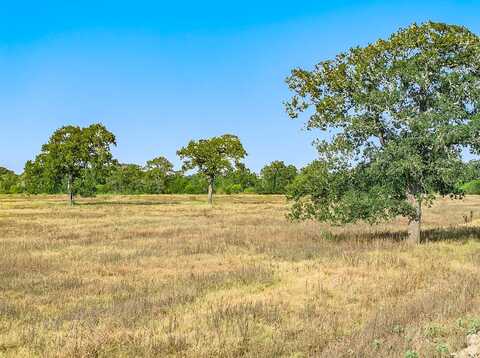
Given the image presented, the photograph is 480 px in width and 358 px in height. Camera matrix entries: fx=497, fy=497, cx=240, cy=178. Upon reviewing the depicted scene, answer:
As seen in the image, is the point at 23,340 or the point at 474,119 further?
the point at 474,119

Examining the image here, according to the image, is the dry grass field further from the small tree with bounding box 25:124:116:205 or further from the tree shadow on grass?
the small tree with bounding box 25:124:116:205

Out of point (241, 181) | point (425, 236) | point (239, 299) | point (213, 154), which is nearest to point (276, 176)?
point (241, 181)

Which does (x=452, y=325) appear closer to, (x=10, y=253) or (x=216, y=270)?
(x=216, y=270)

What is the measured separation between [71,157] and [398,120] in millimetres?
54703

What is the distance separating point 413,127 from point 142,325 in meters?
15.8

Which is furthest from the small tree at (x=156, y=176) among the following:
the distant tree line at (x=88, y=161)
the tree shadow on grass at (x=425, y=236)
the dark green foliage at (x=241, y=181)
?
the tree shadow on grass at (x=425, y=236)

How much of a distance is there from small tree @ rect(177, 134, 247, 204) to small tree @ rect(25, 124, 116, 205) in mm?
12849

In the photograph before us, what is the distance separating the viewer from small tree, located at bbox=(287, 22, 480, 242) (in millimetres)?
21547

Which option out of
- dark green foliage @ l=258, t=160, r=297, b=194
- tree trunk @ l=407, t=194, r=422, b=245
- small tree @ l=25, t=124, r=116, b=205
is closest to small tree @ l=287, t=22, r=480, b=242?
tree trunk @ l=407, t=194, r=422, b=245

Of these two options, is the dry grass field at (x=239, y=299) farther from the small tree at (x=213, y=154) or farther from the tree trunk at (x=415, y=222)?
the small tree at (x=213, y=154)

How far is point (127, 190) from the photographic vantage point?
14375cm

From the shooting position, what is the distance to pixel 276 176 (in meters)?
146

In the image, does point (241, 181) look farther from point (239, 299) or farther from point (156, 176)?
point (239, 299)

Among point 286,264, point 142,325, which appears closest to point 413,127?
point 286,264
